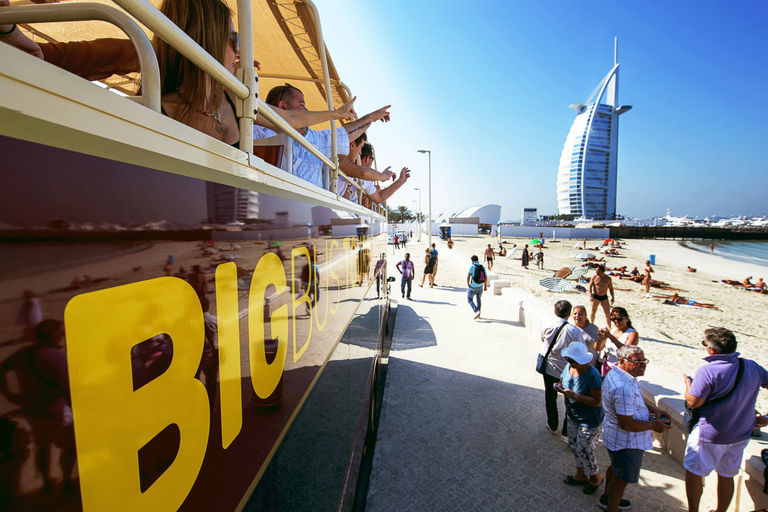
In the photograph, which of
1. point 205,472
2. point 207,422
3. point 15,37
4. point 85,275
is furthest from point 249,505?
point 15,37

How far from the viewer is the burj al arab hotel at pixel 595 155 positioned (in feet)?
325

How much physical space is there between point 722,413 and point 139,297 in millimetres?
4517

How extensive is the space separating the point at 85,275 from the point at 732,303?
21.2 m

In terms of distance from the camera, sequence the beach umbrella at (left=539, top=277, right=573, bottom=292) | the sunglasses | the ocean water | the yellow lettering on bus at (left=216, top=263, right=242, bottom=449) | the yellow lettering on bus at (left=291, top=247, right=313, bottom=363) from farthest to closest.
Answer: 1. the ocean water
2. the beach umbrella at (left=539, top=277, right=573, bottom=292)
3. the yellow lettering on bus at (left=291, top=247, right=313, bottom=363)
4. the sunglasses
5. the yellow lettering on bus at (left=216, top=263, right=242, bottom=449)

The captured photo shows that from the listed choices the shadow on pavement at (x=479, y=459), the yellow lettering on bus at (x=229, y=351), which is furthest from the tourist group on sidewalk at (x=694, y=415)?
the yellow lettering on bus at (x=229, y=351)

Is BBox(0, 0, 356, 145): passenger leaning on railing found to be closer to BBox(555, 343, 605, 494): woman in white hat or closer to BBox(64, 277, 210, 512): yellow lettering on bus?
BBox(64, 277, 210, 512): yellow lettering on bus

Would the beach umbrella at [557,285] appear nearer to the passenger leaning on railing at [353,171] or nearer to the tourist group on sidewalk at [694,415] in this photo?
the tourist group on sidewalk at [694,415]

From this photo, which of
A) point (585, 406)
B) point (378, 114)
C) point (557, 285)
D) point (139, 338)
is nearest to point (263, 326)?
point (139, 338)

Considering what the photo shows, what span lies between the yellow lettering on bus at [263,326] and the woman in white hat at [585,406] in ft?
10.7

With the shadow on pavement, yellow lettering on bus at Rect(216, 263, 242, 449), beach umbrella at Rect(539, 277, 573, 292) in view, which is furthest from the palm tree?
yellow lettering on bus at Rect(216, 263, 242, 449)

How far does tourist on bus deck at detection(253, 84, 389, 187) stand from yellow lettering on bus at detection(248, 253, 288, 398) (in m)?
0.94

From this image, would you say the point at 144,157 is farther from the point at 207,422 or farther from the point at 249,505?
the point at 249,505

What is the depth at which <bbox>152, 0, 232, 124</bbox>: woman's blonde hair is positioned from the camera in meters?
1.11

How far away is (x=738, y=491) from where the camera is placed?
10.8ft
